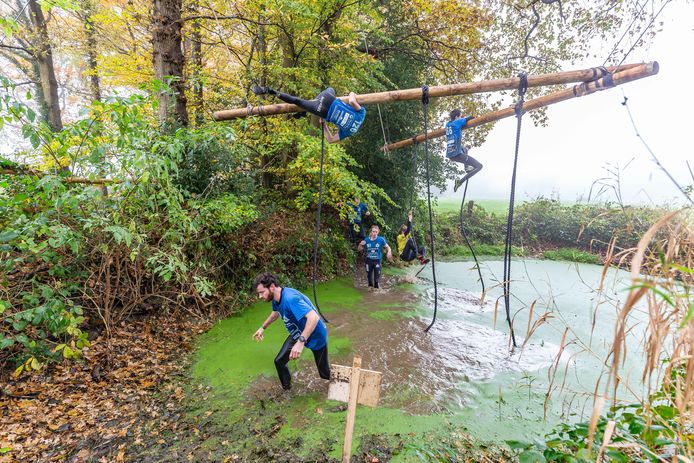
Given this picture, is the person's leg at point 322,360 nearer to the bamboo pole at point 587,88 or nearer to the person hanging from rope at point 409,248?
the bamboo pole at point 587,88

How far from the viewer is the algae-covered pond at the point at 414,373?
292cm

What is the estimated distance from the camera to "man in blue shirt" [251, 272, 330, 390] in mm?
3227

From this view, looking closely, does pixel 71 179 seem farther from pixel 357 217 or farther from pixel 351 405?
pixel 357 217

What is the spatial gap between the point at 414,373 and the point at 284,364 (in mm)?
1659

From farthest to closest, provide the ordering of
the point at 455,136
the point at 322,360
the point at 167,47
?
the point at 167,47, the point at 455,136, the point at 322,360

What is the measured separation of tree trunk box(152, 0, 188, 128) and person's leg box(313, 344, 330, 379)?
423 cm

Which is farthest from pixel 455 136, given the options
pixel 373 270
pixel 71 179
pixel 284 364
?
pixel 71 179

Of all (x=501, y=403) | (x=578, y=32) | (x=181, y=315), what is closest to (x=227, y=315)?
(x=181, y=315)

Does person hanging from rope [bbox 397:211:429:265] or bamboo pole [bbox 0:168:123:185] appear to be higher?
bamboo pole [bbox 0:168:123:185]

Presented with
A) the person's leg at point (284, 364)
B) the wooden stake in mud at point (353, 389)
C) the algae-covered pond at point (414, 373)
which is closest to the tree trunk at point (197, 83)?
the algae-covered pond at point (414, 373)

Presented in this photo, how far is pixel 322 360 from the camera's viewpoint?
358 centimetres

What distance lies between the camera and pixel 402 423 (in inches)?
120

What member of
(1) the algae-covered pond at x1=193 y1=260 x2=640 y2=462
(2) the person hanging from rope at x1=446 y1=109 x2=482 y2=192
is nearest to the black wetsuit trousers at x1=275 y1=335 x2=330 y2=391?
(1) the algae-covered pond at x1=193 y1=260 x2=640 y2=462

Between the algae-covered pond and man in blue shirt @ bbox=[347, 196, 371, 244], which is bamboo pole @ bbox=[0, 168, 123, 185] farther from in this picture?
man in blue shirt @ bbox=[347, 196, 371, 244]
